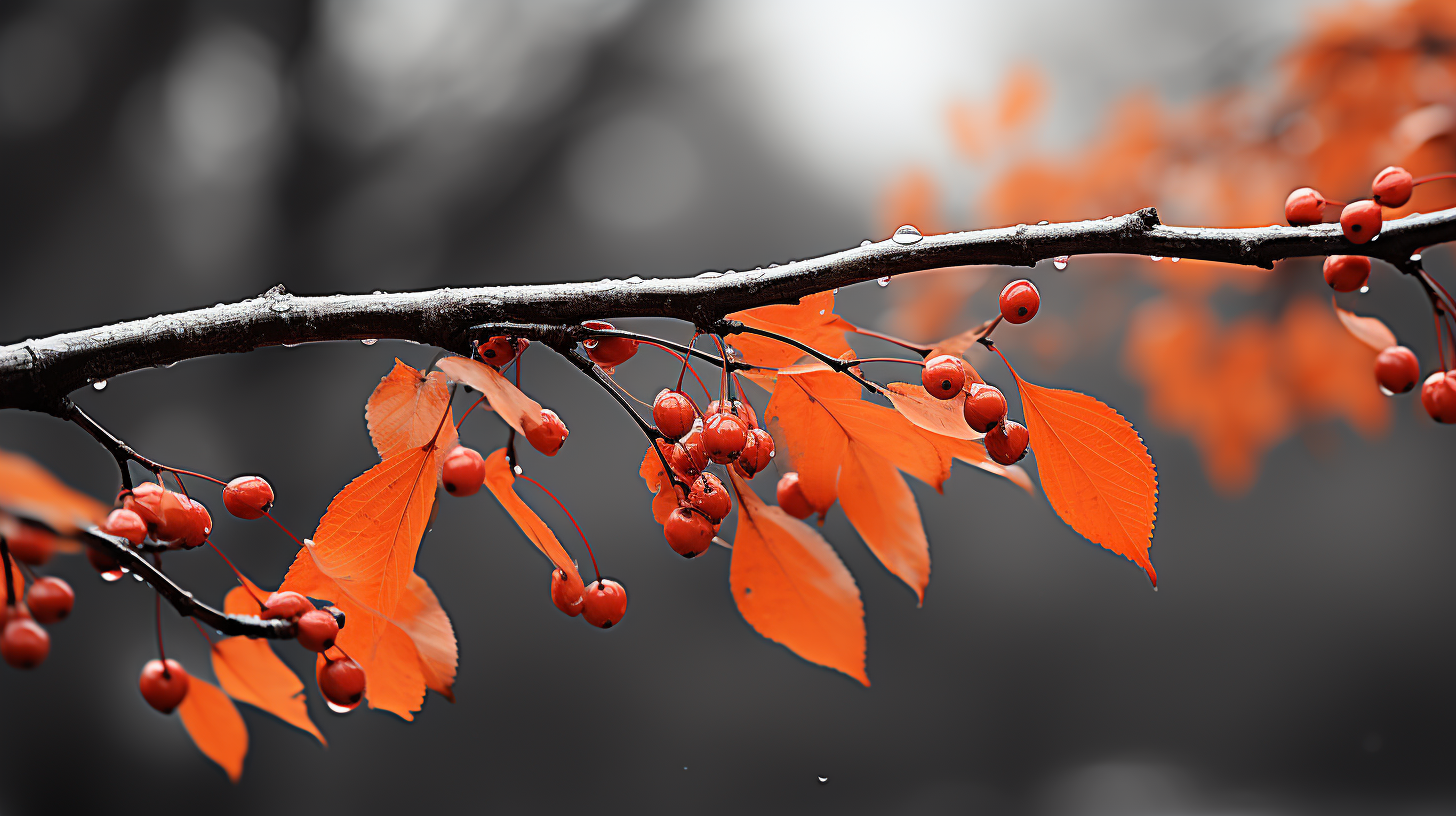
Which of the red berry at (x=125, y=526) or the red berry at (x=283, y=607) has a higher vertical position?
the red berry at (x=125, y=526)

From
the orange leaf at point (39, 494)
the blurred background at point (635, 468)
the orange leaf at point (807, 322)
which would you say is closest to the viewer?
the orange leaf at point (39, 494)

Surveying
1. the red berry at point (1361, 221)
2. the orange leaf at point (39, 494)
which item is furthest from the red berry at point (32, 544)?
the red berry at point (1361, 221)

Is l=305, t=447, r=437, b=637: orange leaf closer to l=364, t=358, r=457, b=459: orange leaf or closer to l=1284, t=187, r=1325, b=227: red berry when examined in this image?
l=364, t=358, r=457, b=459: orange leaf

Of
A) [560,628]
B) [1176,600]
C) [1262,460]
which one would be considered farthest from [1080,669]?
[560,628]

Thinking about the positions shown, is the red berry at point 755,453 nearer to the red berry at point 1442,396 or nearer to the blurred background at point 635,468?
the red berry at point 1442,396

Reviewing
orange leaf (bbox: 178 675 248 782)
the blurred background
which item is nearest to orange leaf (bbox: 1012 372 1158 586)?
orange leaf (bbox: 178 675 248 782)

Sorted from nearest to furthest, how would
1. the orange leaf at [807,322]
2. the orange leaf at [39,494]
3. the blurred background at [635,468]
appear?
1. the orange leaf at [39,494]
2. the orange leaf at [807,322]
3. the blurred background at [635,468]

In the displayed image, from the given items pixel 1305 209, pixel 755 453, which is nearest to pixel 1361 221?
pixel 1305 209
